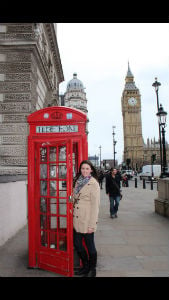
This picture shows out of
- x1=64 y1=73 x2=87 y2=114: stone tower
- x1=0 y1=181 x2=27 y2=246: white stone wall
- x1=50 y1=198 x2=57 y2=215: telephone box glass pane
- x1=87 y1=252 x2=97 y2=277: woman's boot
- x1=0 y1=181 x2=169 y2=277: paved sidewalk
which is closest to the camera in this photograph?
x1=87 y1=252 x2=97 y2=277: woman's boot

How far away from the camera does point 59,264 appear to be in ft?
12.2

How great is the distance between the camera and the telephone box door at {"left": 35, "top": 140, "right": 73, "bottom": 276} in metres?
3.68

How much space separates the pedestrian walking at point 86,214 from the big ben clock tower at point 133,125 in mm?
105914

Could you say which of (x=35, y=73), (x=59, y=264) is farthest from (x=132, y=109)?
(x=59, y=264)

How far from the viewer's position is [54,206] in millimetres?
3945

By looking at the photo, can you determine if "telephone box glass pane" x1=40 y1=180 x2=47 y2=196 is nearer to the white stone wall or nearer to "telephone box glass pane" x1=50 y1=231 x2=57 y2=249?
"telephone box glass pane" x1=50 y1=231 x2=57 y2=249

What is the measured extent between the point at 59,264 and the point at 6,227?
2242mm

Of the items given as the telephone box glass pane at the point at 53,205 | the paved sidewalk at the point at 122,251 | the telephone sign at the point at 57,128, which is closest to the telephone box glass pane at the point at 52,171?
the telephone box glass pane at the point at 53,205

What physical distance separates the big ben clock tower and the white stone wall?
103 m

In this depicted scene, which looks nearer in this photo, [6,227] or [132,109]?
[6,227]

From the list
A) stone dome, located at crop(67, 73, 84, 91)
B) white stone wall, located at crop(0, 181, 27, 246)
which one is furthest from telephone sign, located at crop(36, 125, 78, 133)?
stone dome, located at crop(67, 73, 84, 91)

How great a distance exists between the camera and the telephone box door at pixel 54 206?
368 cm
